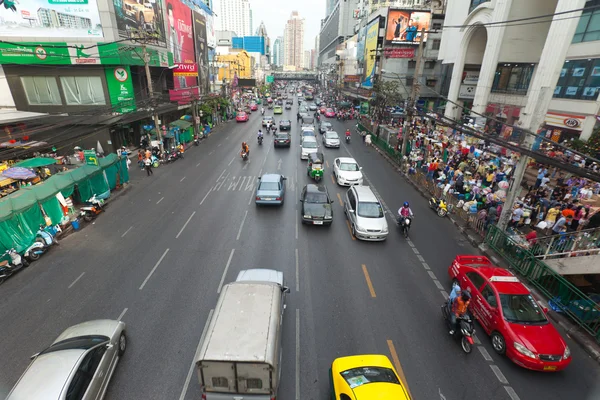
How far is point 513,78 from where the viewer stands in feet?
107

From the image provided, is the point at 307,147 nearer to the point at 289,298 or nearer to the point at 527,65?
the point at 289,298

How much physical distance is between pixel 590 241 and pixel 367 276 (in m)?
7.77

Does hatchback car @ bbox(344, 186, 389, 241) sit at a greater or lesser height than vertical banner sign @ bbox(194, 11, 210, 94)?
lesser

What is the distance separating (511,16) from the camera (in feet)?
97.3

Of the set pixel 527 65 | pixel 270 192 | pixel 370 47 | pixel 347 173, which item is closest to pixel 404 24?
pixel 370 47

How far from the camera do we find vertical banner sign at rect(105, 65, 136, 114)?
27969 mm

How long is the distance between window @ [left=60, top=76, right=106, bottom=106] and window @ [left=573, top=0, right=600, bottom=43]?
41.0 meters

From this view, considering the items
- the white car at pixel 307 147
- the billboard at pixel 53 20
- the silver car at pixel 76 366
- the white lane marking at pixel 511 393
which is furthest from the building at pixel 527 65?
the billboard at pixel 53 20

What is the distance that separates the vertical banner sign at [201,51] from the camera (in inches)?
1988

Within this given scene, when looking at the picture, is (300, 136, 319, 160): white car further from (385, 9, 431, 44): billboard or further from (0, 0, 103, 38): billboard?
(385, 9, 431, 44): billboard

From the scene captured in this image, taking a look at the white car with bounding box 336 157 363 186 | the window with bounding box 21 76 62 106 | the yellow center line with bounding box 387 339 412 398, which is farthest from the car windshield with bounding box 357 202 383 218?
the window with bounding box 21 76 62 106

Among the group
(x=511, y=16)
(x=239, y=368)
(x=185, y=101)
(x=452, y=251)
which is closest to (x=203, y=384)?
(x=239, y=368)

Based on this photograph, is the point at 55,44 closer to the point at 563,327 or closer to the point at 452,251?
the point at 452,251

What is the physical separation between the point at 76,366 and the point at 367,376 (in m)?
6.20
